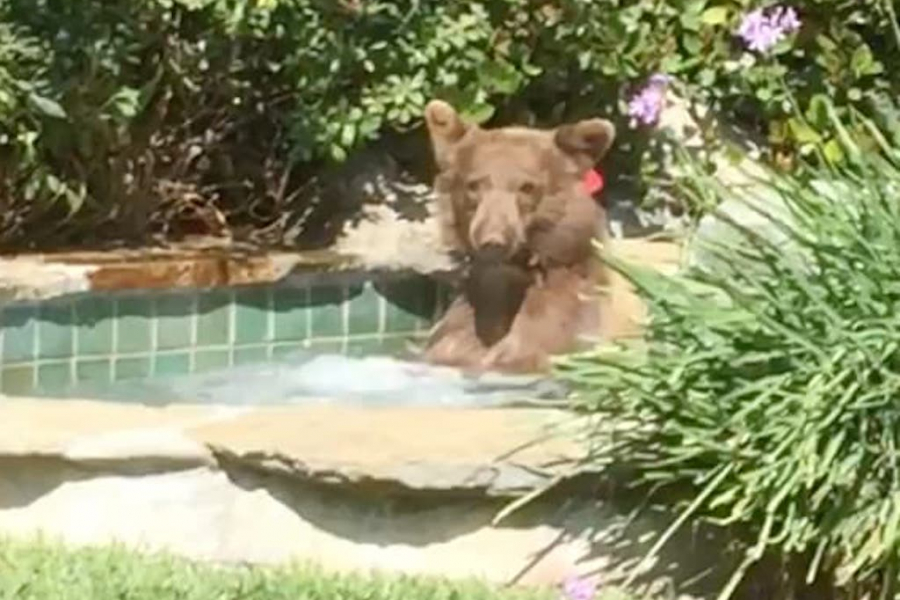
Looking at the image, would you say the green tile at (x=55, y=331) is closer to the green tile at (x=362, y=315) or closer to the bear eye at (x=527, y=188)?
the green tile at (x=362, y=315)

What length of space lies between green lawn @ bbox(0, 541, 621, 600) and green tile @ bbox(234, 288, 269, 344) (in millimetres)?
2198

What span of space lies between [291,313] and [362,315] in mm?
228

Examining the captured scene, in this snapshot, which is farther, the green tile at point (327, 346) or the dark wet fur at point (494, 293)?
the green tile at point (327, 346)

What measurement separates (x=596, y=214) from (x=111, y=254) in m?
1.98

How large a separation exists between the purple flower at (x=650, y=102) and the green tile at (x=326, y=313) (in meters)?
1.21

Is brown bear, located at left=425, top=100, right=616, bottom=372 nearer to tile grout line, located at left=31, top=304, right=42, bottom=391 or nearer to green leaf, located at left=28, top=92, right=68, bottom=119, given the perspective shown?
tile grout line, located at left=31, top=304, right=42, bottom=391

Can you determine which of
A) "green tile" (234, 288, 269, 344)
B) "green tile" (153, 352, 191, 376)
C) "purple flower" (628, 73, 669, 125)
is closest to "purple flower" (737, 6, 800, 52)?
"purple flower" (628, 73, 669, 125)

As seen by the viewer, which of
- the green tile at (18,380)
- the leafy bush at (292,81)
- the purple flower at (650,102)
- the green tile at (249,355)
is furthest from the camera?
the purple flower at (650,102)

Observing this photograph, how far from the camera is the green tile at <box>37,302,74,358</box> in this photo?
6.95 m

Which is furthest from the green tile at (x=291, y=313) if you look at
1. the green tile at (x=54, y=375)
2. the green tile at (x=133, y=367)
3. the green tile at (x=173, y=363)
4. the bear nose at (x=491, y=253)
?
the bear nose at (x=491, y=253)

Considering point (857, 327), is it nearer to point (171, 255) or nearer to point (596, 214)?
point (596, 214)

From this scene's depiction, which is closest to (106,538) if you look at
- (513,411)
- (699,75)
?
(513,411)

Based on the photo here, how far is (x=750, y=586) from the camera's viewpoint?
510 cm

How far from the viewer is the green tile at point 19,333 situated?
6.89 m
